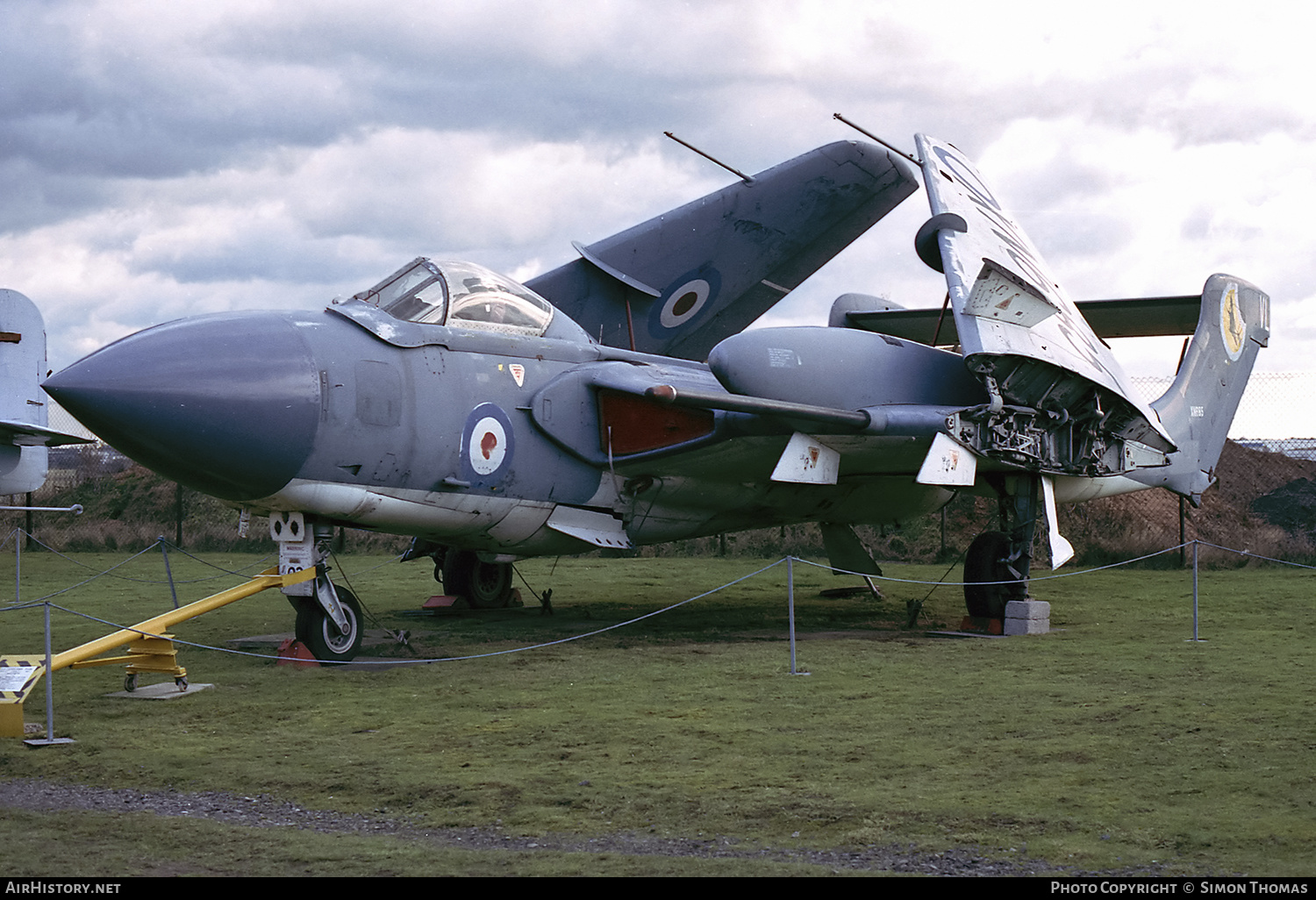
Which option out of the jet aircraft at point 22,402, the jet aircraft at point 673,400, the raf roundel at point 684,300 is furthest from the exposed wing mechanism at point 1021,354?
the jet aircraft at point 22,402

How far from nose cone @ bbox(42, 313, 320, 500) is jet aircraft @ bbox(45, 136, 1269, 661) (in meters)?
0.02

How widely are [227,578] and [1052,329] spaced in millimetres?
12634

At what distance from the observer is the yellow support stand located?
670 centimetres

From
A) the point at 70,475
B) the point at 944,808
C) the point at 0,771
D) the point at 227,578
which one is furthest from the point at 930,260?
the point at 70,475

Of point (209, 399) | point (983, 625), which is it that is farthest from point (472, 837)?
point (983, 625)

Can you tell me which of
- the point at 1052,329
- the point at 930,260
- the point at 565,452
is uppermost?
the point at 930,260

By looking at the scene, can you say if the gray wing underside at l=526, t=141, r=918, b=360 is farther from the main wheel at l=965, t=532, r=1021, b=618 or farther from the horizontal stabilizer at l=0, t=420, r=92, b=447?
the horizontal stabilizer at l=0, t=420, r=92, b=447

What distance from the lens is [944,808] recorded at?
15.9 ft

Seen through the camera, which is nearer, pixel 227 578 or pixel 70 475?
pixel 227 578

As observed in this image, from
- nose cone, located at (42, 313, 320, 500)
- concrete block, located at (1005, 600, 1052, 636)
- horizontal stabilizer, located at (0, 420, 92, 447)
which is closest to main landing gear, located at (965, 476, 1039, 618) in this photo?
concrete block, located at (1005, 600, 1052, 636)

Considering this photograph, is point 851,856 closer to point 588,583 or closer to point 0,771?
point 0,771

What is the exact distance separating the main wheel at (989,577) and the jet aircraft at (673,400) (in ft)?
0.08

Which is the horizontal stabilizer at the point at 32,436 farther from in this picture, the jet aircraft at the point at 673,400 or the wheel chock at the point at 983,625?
the wheel chock at the point at 983,625

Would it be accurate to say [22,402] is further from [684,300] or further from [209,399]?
[209,399]
